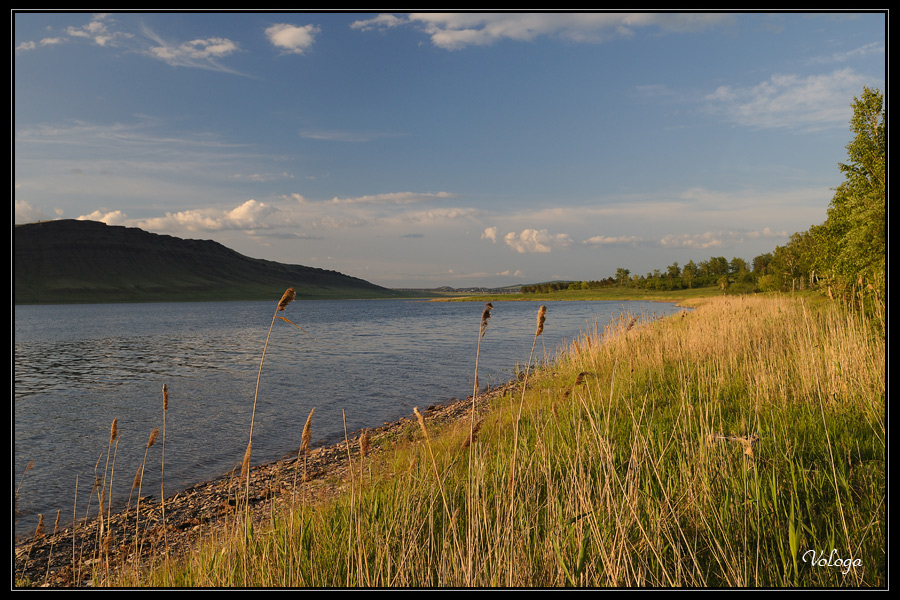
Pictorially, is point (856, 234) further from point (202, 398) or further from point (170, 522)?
point (202, 398)

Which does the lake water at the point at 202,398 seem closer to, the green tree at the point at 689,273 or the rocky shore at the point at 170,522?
the rocky shore at the point at 170,522

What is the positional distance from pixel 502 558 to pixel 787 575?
67.8 inches

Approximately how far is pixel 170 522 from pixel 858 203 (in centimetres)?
2134

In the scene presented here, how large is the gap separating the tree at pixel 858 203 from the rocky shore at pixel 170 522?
43.9 feet

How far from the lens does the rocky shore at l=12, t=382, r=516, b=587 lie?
571 cm

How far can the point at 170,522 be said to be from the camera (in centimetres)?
728

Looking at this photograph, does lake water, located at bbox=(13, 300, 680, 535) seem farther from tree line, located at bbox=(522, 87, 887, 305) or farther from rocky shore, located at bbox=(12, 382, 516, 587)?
tree line, located at bbox=(522, 87, 887, 305)

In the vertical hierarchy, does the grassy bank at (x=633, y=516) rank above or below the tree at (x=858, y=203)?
below

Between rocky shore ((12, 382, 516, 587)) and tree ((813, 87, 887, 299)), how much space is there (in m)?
13.4

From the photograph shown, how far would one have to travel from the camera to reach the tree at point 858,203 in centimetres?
1367
